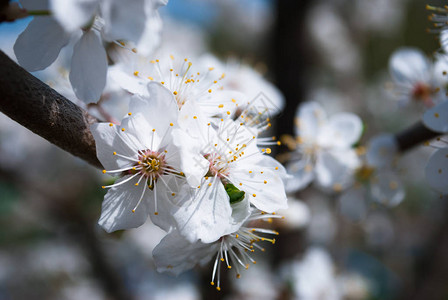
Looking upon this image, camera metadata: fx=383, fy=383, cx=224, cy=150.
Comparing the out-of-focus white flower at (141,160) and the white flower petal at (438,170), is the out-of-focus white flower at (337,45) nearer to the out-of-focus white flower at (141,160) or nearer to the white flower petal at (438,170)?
the white flower petal at (438,170)

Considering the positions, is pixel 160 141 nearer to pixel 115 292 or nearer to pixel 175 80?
pixel 175 80

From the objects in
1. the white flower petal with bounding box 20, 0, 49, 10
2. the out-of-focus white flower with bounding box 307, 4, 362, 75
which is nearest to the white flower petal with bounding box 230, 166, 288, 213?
the white flower petal with bounding box 20, 0, 49, 10

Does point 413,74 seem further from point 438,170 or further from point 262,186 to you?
point 262,186

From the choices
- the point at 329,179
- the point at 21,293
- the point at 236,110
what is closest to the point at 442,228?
the point at 329,179

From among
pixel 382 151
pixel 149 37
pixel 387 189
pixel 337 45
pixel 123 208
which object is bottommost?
pixel 337 45

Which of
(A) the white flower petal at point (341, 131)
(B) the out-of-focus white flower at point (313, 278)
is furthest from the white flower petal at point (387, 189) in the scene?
(B) the out-of-focus white flower at point (313, 278)

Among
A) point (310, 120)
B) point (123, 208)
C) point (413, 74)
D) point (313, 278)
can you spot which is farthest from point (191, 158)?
point (313, 278)
